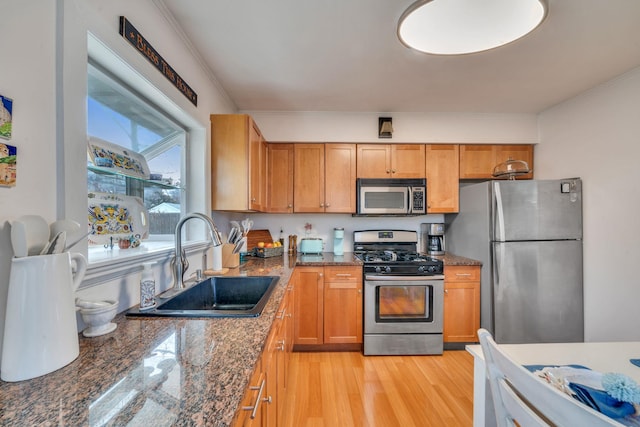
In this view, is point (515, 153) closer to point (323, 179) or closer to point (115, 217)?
point (323, 179)

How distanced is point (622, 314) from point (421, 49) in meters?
2.66

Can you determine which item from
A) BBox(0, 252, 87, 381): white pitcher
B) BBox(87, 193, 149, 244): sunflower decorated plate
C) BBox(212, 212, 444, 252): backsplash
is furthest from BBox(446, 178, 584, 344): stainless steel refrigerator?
BBox(0, 252, 87, 381): white pitcher

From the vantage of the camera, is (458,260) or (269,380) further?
(458,260)

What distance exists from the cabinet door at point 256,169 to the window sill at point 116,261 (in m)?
0.86

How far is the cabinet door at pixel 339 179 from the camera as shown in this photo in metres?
2.84

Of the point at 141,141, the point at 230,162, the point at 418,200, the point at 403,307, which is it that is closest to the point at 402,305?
the point at 403,307

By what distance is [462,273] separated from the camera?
8.32 feet

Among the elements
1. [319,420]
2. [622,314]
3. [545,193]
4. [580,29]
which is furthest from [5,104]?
[622,314]

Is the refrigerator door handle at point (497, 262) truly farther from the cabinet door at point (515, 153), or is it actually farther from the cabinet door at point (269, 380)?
the cabinet door at point (269, 380)

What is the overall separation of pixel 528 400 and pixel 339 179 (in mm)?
A: 2377

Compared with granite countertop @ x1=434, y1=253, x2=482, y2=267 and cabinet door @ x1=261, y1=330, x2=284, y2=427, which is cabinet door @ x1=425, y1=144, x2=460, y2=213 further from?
cabinet door @ x1=261, y1=330, x2=284, y2=427

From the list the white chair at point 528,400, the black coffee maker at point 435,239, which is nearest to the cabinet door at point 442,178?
the black coffee maker at point 435,239

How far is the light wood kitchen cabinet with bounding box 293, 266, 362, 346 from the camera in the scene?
250 cm

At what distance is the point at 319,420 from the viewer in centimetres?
167
